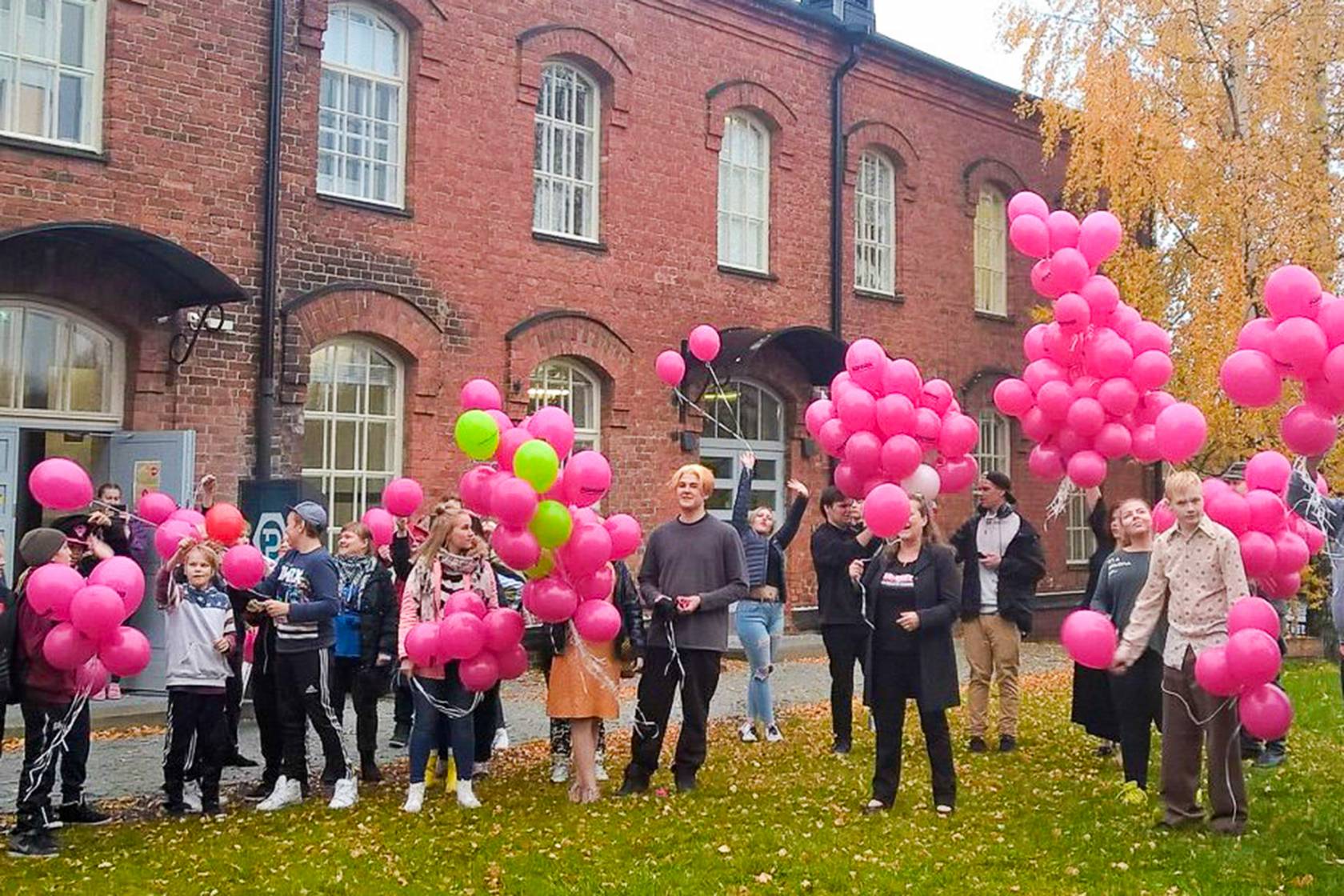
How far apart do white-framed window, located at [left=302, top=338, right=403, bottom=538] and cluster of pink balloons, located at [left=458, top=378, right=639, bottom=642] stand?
5825 mm

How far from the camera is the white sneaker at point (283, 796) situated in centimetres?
735

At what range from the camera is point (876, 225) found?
727 inches

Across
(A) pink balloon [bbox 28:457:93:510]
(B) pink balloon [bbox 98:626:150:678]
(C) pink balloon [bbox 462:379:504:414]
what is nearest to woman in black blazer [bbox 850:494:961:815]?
(C) pink balloon [bbox 462:379:504:414]

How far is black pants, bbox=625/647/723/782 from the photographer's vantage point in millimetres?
7457

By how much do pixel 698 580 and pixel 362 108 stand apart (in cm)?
776

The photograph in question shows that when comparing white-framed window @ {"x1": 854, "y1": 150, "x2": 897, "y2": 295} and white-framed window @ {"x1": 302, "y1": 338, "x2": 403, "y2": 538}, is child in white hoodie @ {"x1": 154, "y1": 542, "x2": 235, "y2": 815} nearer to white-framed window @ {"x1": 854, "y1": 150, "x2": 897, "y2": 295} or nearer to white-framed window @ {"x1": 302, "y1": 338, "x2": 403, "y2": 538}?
white-framed window @ {"x1": 302, "y1": 338, "x2": 403, "y2": 538}

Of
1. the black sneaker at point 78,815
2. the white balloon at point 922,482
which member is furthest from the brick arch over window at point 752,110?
the black sneaker at point 78,815

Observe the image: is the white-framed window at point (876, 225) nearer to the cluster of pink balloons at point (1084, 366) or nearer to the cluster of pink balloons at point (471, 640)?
the cluster of pink balloons at point (1084, 366)

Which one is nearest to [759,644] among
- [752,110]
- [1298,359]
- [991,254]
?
[1298,359]

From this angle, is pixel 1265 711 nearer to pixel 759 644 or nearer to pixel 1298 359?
pixel 1298 359

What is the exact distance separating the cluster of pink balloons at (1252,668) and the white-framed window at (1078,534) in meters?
15.7

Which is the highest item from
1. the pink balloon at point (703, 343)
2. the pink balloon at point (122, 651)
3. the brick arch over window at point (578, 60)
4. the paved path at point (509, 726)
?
the brick arch over window at point (578, 60)

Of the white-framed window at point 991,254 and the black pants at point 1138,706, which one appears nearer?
the black pants at point 1138,706

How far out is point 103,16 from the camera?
37.1ft
